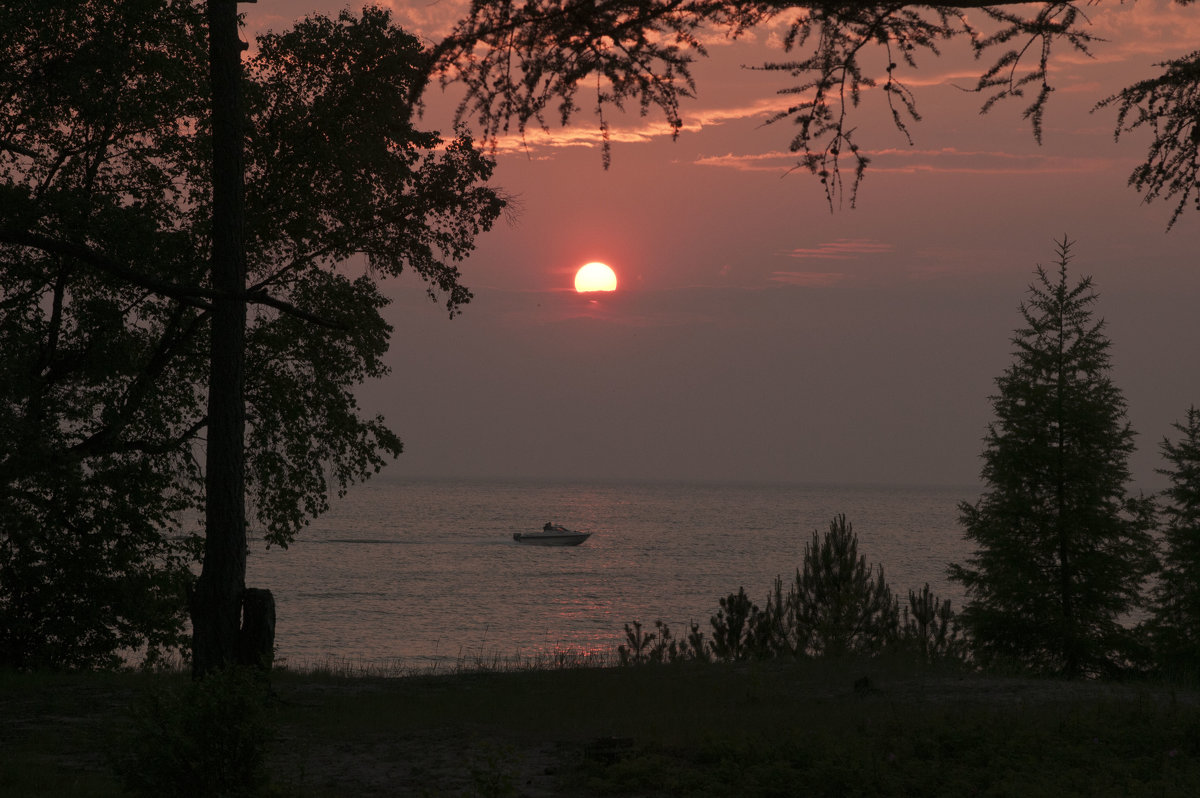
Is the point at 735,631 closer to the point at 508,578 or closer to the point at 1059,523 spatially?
the point at 1059,523

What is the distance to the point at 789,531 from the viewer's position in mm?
135500

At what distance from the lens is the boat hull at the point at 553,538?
10319 cm

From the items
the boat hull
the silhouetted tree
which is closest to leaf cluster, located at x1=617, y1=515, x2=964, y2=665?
the silhouetted tree

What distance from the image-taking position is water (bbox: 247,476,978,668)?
147ft

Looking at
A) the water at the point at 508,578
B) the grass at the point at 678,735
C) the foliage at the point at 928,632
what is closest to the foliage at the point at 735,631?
the water at the point at 508,578

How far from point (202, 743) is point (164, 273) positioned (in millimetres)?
9776

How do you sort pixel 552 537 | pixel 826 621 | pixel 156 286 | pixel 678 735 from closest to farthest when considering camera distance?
pixel 678 735, pixel 156 286, pixel 826 621, pixel 552 537

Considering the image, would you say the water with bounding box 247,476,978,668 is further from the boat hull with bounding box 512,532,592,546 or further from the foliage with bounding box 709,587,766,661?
the foliage with bounding box 709,587,766,661

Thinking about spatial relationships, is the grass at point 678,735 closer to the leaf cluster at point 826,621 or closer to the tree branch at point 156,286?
the tree branch at point 156,286

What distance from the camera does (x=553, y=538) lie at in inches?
4075

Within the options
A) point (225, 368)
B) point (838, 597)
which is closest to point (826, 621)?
point (838, 597)

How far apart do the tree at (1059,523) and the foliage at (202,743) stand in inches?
786

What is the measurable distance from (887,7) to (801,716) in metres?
7.45

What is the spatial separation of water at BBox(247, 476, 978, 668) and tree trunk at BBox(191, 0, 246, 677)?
9.49 m
